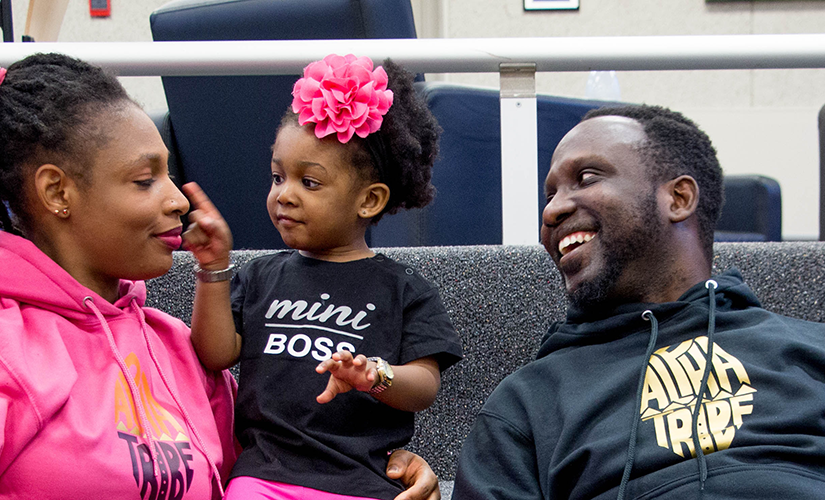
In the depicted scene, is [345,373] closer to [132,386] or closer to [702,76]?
[132,386]

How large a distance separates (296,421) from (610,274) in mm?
522

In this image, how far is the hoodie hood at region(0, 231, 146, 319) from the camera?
972 millimetres

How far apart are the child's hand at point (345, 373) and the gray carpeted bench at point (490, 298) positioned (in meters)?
0.48

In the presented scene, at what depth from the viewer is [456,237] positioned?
2.11m

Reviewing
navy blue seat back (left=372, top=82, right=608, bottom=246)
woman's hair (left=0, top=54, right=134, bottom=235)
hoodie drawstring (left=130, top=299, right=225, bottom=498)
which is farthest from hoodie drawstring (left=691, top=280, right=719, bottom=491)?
navy blue seat back (left=372, top=82, right=608, bottom=246)

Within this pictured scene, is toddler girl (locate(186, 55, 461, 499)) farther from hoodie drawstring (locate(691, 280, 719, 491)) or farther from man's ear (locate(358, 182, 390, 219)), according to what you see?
hoodie drawstring (locate(691, 280, 719, 491))

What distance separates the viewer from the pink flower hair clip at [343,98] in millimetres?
1225

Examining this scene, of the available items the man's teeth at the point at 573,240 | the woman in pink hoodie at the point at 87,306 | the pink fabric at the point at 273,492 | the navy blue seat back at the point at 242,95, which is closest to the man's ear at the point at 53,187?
the woman in pink hoodie at the point at 87,306

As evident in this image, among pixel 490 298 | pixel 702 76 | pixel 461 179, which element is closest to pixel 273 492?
pixel 490 298

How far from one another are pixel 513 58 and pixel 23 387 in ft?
3.62

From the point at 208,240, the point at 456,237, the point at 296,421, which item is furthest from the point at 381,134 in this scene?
the point at 456,237

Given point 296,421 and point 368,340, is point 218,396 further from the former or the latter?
point 368,340

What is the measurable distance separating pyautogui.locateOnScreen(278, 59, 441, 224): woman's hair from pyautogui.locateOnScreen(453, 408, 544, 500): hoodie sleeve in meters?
0.44

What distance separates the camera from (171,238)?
107 cm
